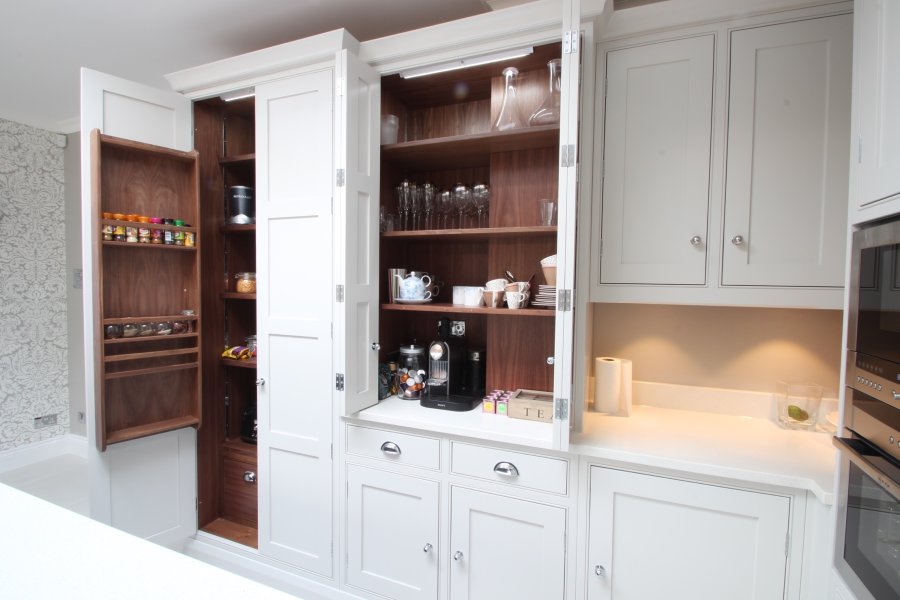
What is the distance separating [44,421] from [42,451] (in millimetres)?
242

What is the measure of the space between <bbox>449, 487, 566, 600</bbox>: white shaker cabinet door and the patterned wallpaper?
3666 millimetres

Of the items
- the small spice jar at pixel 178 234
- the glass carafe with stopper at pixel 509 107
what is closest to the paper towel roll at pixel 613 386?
the glass carafe with stopper at pixel 509 107

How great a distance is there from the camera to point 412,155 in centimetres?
202

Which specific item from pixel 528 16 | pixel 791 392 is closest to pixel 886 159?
pixel 791 392

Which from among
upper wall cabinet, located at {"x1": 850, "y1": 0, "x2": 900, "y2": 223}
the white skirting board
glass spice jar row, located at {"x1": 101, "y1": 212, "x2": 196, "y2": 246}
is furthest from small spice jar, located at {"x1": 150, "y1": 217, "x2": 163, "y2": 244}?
the white skirting board

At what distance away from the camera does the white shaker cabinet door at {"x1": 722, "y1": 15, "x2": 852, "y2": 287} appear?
1.39 m

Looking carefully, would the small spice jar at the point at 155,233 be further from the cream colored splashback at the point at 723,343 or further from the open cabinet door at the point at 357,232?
the cream colored splashback at the point at 723,343

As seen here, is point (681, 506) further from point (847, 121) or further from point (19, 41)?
point (19, 41)

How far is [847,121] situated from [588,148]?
779 millimetres

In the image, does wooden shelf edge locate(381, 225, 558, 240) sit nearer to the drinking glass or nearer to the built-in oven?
the drinking glass

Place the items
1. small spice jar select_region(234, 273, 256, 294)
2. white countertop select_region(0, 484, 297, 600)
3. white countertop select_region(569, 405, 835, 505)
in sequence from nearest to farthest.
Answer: white countertop select_region(0, 484, 297, 600), white countertop select_region(569, 405, 835, 505), small spice jar select_region(234, 273, 256, 294)

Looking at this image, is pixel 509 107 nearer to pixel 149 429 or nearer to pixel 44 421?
pixel 149 429

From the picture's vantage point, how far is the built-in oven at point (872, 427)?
3.10 ft

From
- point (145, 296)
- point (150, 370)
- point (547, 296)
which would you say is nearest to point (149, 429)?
point (150, 370)
